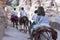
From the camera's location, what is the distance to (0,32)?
693 cm

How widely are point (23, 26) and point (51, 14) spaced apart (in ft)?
61.1

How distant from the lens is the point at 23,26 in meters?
16.9

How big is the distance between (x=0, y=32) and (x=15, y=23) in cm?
1295

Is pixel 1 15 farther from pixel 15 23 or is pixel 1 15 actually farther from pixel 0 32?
pixel 15 23

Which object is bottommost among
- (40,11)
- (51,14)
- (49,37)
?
(51,14)

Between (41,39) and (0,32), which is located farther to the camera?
(41,39)

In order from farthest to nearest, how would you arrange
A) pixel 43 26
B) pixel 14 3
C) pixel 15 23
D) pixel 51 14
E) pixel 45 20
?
1. pixel 14 3
2. pixel 51 14
3. pixel 15 23
4. pixel 45 20
5. pixel 43 26

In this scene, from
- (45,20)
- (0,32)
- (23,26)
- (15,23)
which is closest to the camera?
(0,32)

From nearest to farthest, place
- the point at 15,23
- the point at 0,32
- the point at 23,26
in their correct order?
the point at 0,32 → the point at 23,26 → the point at 15,23

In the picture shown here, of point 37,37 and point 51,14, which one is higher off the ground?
point 37,37

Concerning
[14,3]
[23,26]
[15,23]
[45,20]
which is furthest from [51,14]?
[45,20]

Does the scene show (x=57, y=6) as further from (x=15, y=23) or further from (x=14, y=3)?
(x=15, y=23)

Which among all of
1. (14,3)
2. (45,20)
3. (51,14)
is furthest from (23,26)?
(14,3)

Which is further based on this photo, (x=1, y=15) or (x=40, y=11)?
(x=40, y=11)
